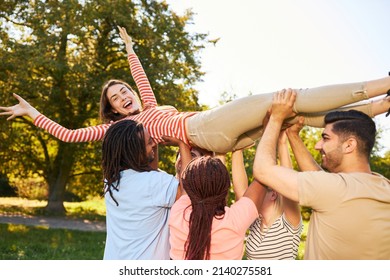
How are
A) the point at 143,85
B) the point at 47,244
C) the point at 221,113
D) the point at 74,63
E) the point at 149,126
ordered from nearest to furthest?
the point at 221,113 → the point at 149,126 → the point at 143,85 → the point at 47,244 → the point at 74,63

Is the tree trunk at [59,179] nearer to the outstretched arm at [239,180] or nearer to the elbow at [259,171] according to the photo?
the outstretched arm at [239,180]

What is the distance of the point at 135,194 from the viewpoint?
257cm

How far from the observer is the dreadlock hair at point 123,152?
2.59m

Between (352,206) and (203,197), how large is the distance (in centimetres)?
70

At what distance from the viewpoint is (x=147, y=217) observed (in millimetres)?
2596

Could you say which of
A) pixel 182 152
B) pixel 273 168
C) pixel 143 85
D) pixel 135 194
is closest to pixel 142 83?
pixel 143 85

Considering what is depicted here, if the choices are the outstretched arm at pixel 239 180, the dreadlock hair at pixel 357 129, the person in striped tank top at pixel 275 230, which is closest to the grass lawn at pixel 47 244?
the outstretched arm at pixel 239 180

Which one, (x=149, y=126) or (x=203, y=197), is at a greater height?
(x=149, y=126)

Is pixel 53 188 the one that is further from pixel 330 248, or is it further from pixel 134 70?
pixel 330 248

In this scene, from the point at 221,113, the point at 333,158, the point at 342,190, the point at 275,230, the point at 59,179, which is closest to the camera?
the point at 342,190

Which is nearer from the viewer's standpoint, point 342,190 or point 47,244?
point 342,190

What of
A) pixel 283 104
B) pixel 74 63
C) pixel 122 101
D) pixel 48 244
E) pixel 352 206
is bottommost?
pixel 48 244

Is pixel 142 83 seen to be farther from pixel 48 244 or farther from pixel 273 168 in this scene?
pixel 48 244
